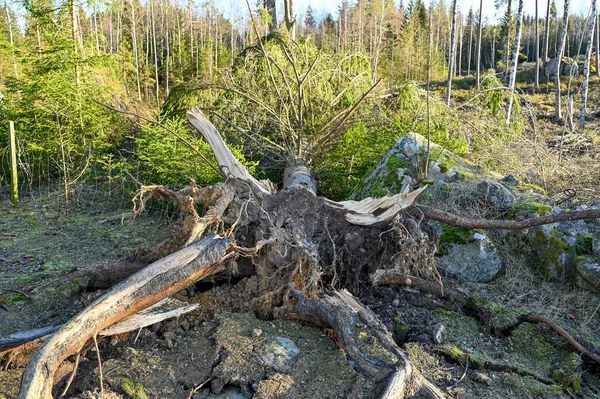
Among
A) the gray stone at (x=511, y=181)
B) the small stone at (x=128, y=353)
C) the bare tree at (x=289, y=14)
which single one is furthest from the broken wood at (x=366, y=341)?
the bare tree at (x=289, y=14)

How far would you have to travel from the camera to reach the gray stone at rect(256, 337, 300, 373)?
2.64m

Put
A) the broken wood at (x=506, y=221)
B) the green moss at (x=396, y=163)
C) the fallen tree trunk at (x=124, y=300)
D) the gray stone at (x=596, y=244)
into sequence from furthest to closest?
1. the green moss at (x=396, y=163)
2. the gray stone at (x=596, y=244)
3. the broken wood at (x=506, y=221)
4. the fallen tree trunk at (x=124, y=300)

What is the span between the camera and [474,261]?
3982 mm

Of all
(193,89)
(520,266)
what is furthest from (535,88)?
(520,266)

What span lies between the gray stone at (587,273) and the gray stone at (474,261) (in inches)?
23.5

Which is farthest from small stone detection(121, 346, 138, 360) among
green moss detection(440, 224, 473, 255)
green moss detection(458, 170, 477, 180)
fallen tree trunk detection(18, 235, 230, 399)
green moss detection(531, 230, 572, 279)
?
green moss detection(458, 170, 477, 180)

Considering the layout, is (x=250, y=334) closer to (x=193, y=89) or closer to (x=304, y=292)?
(x=304, y=292)

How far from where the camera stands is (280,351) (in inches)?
109

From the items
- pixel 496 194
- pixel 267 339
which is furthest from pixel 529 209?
pixel 267 339

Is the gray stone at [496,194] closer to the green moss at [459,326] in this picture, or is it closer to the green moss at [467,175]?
the green moss at [467,175]

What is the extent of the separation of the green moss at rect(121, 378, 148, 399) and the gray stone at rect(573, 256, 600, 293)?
133 inches

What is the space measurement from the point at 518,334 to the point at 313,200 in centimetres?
185

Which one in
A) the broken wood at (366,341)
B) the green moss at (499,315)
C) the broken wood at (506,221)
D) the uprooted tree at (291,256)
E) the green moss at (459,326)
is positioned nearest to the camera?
the broken wood at (366,341)

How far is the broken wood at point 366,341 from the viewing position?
2.36 metres
